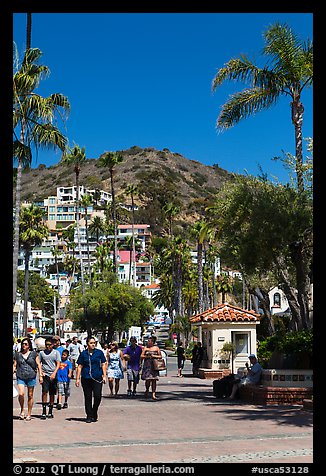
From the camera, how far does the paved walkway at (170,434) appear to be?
941cm

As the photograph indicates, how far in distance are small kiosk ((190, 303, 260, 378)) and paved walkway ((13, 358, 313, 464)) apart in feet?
40.1

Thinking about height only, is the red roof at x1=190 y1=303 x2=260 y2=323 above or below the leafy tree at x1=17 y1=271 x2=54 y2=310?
below

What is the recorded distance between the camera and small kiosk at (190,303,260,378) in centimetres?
3028

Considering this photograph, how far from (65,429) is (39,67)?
1133 centimetres

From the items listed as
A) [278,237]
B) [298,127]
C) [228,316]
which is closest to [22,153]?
[278,237]

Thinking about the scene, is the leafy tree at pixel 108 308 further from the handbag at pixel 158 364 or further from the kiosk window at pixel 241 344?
the handbag at pixel 158 364

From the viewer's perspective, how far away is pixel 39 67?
20.8 meters

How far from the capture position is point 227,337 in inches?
1223

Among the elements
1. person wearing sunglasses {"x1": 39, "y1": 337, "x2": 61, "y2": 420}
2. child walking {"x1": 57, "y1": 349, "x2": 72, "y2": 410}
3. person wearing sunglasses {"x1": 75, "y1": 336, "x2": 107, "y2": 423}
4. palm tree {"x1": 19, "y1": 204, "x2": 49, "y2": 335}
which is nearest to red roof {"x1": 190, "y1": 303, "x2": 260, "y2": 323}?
child walking {"x1": 57, "y1": 349, "x2": 72, "y2": 410}

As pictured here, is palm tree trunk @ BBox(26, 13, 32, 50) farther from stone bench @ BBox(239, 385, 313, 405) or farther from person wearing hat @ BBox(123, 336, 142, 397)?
stone bench @ BBox(239, 385, 313, 405)

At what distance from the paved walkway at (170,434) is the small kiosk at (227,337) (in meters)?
12.2
